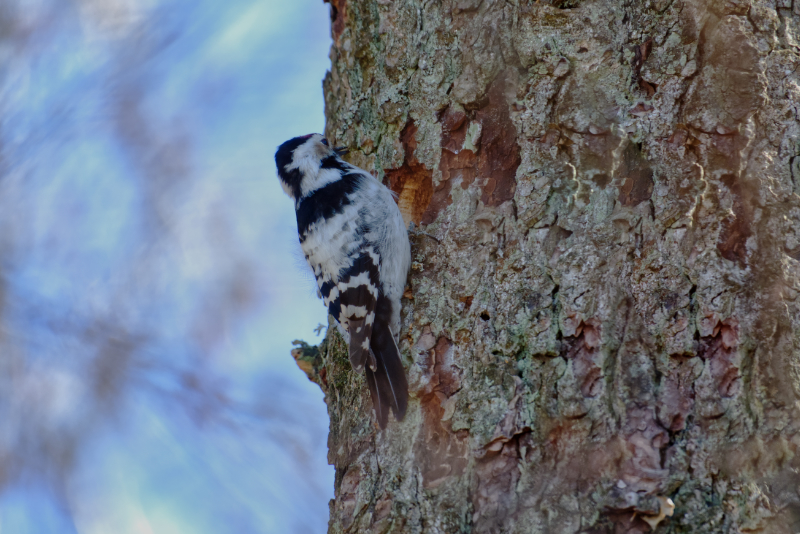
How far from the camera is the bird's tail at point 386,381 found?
247 cm

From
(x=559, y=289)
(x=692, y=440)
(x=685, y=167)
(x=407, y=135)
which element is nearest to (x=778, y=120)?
(x=685, y=167)

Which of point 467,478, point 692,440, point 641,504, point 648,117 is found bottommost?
point 641,504

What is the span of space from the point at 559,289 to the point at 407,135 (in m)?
1.00

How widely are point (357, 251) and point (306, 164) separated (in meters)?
0.78

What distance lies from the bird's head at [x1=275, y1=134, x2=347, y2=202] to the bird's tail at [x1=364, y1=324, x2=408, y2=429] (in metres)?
1.13

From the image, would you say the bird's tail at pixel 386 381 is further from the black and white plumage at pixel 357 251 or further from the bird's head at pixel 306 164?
the bird's head at pixel 306 164

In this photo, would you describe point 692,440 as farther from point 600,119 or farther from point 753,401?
point 600,119

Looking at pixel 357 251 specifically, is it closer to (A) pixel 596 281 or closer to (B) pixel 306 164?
(B) pixel 306 164

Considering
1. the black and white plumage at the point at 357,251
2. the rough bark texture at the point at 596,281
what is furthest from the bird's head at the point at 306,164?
the rough bark texture at the point at 596,281

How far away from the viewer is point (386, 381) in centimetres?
255

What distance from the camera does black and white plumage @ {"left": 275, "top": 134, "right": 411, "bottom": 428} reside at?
2.68 meters

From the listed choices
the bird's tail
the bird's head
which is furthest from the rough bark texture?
the bird's head

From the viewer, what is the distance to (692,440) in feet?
6.20

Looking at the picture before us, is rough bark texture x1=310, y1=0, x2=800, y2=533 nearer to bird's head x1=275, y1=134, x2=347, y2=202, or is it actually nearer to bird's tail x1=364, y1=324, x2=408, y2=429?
bird's tail x1=364, y1=324, x2=408, y2=429
